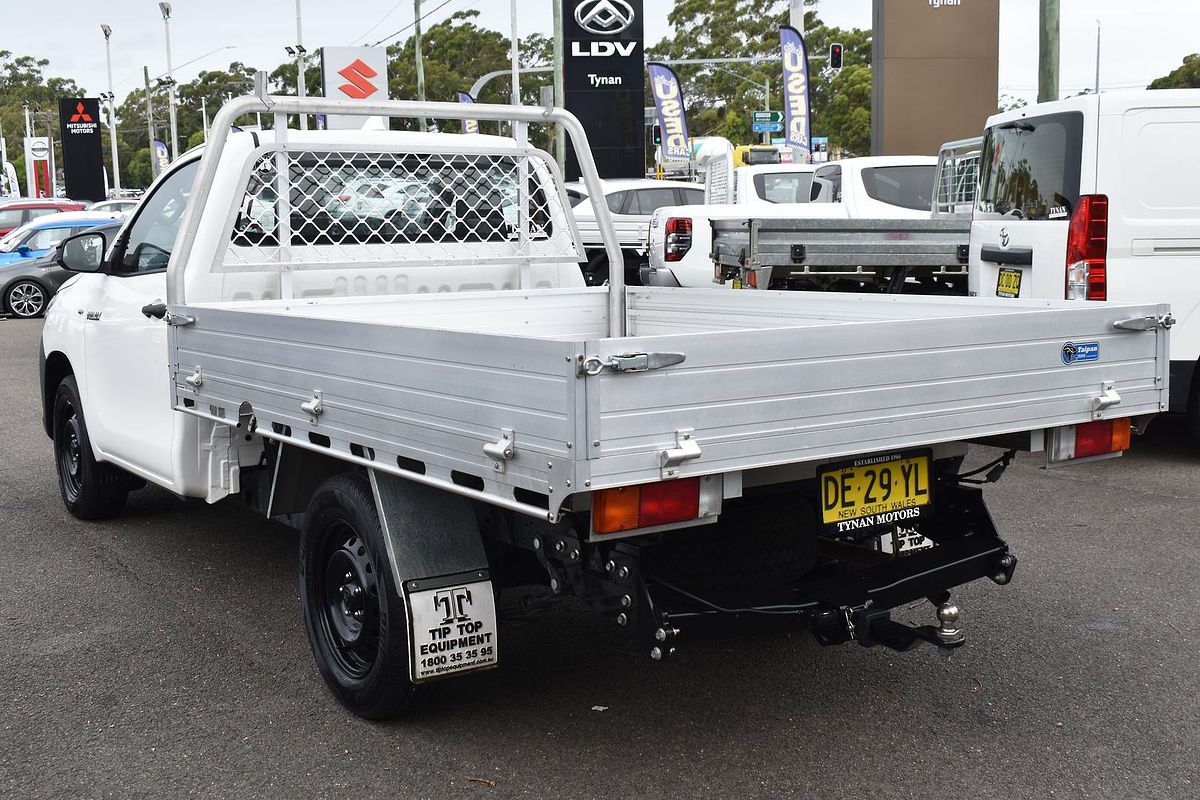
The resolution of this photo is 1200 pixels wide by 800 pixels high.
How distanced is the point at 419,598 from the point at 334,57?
13.3 m

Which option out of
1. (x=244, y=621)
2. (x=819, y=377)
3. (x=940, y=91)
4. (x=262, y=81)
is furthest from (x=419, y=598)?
(x=940, y=91)

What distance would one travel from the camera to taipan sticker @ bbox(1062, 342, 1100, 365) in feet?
11.5

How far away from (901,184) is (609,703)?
32.7ft

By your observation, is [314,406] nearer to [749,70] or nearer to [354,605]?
[354,605]

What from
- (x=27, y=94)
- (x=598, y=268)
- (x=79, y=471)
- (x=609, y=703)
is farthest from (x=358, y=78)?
(x=27, y=94)

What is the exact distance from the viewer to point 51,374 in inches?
261

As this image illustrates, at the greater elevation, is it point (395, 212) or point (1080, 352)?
point (395, 212)

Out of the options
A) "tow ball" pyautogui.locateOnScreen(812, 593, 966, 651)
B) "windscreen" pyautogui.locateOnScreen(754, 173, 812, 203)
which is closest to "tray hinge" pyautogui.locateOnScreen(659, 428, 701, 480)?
"tow ball" pyautogui.locateOnScreen(812, 593, 966, 651)

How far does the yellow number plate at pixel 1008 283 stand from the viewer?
741 centimetres

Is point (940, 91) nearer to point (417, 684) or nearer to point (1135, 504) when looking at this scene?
point (1135, 504)

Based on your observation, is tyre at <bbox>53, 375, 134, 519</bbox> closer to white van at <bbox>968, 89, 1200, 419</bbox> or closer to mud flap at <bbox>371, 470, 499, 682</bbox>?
mud flap at <bbox>371, 470, 499, 682</bbox>

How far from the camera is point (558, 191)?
560 centimetres

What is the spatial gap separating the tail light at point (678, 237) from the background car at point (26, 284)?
1108cm

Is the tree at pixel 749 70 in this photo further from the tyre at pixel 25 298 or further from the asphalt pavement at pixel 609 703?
the asphalt pavement at pixel 609 703
